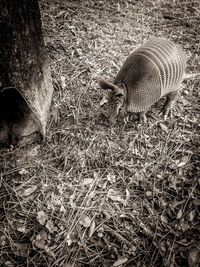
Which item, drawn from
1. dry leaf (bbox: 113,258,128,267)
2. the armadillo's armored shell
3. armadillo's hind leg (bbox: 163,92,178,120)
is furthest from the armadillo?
dry leaf (bbox: 113,258,128,267)

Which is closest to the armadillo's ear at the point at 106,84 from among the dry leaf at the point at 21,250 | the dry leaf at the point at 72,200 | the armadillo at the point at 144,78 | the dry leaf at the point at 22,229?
the armadillo at the point at 144,78

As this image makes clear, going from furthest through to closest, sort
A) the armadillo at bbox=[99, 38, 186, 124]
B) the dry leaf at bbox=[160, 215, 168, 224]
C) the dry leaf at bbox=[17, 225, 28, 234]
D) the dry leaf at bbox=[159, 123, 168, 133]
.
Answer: the dry leaf at bbox=[159, 123, 168, 133] < the armadillo at bbox=[99, 38, 186, 124] < the dry leaf at bbox=[160, 215, 168, 224] < the dry leaf at bbox=[17, 225, 28, 234]

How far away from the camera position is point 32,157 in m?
2.79

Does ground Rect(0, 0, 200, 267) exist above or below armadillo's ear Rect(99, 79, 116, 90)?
below

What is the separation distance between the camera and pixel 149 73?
2998 mm

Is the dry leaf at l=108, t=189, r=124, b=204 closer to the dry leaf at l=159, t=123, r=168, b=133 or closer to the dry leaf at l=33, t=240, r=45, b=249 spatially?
the dry leaf at l=33, t=240, r=45, b=249

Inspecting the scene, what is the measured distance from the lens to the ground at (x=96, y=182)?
7.55 ft

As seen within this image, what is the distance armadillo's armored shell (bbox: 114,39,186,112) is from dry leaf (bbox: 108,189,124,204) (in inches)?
42.9

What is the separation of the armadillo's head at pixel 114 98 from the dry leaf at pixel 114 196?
89 centimetres

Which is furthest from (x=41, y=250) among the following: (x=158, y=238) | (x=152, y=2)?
(x=152, y=2)

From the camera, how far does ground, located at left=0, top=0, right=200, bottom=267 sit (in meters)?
2.30

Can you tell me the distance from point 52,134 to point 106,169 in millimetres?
784

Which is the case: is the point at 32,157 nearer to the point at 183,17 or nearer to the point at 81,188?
the point at 81,188

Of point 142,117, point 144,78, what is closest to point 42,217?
point 142,117
